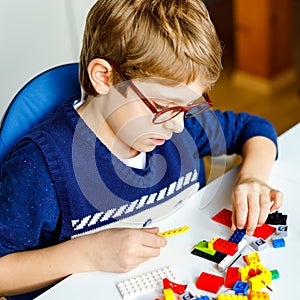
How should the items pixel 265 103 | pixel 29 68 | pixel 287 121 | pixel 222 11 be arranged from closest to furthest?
pixel 29 68 < pixel 287 121 < pixel 265 103 < pixel 222 11

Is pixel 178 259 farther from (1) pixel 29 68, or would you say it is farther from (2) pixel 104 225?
(1) pixel 29 68

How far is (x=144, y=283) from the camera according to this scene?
899 millimetres

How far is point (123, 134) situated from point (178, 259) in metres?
0.27

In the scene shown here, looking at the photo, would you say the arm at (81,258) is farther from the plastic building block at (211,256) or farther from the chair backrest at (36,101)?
the chair backrest at (36,101)

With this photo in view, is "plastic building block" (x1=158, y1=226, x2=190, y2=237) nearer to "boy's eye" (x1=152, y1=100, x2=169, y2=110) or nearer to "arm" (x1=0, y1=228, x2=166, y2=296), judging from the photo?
"arm" (x1=0, y1=228, x2=166, y2=296)

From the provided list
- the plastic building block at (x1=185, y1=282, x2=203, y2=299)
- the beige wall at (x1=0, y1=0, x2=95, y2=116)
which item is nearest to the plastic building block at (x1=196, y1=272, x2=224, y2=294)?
the plastic building block at (x1=185, y1=282, x2=203, y2=299)

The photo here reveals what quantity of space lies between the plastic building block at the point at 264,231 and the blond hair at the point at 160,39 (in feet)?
0.87

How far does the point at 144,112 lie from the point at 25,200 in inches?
9.8

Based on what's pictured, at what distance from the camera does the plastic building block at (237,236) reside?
0.97m

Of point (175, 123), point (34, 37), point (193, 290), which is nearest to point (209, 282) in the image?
point (193, 290)

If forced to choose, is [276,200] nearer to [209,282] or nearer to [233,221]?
[233,221]

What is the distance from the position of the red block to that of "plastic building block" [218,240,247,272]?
1 cm

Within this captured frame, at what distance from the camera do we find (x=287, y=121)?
274 centimetres

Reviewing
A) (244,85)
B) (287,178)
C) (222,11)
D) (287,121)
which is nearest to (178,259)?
(287,178)
